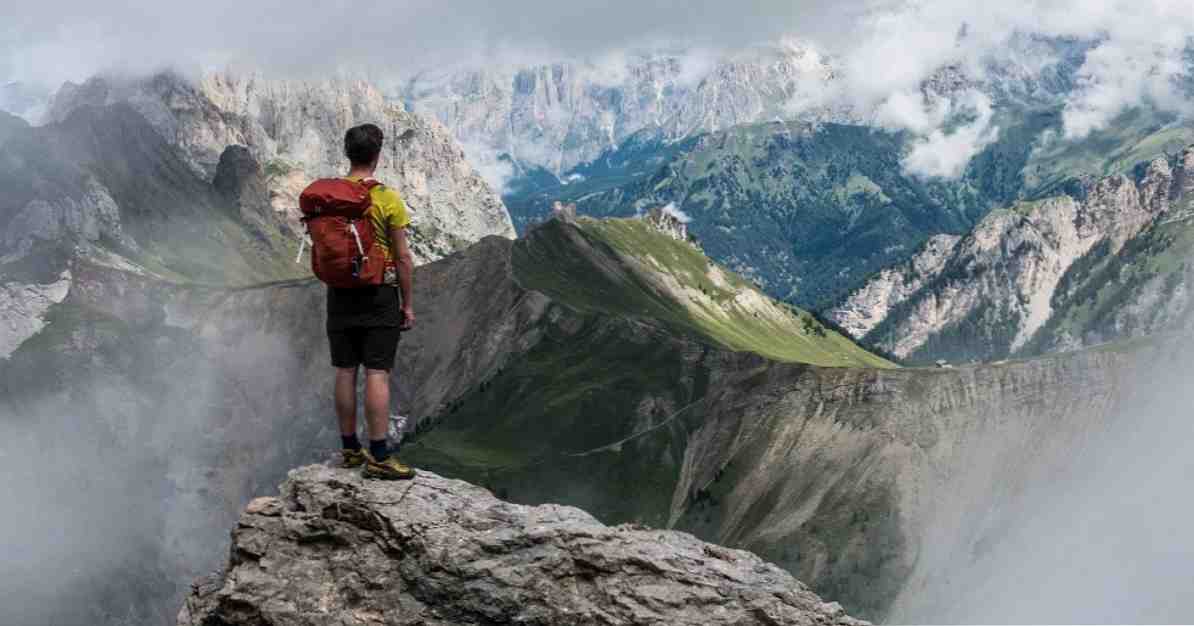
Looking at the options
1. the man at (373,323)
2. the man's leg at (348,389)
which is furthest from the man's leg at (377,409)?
the man's leg at (348,389)

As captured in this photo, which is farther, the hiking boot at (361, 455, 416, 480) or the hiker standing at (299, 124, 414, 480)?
the hiking boot at (361, 455, 416, 480)

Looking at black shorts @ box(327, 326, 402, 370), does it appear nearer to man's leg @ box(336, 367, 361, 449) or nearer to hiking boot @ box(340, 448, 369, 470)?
man's leg @ box(336, 367, 361, 449)

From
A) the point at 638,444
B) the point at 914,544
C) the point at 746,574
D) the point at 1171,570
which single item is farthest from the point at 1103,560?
the point at 746,574

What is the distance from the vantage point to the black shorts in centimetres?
2169

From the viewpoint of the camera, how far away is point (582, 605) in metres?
19.9

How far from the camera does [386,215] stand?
69.2 feet

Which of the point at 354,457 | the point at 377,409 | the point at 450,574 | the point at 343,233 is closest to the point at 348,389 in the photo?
the point at 377,409

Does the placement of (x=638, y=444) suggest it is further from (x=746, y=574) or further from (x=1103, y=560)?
(x=746, y=574)

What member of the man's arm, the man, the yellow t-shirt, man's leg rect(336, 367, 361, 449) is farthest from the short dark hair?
man's leg rect(336, 367, 361, 449)

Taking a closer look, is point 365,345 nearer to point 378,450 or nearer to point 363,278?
point 363,278

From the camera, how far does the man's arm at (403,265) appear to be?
69.5 feet

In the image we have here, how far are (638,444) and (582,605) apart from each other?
17830 centimetres

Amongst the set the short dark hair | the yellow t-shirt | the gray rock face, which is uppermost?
the short dark hair

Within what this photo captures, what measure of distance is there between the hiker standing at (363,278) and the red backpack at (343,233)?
0.02 m
